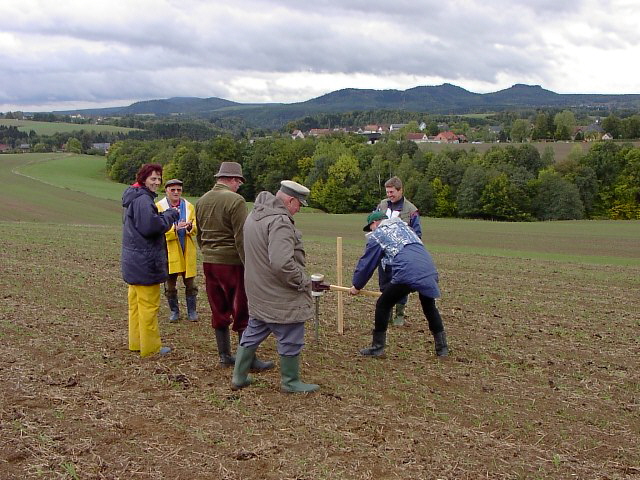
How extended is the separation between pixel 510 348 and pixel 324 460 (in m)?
4.49

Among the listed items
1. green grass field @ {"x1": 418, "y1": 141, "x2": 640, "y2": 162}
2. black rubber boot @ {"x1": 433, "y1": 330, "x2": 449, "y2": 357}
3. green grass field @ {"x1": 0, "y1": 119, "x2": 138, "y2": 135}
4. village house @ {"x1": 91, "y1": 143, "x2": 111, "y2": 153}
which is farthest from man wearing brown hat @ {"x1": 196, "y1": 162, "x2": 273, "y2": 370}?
green grass field @ {"x1": 0, "y1": 119, "x2": 138, "y2": 135}

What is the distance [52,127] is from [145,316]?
519 ft

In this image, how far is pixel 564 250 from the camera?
28.1 meters

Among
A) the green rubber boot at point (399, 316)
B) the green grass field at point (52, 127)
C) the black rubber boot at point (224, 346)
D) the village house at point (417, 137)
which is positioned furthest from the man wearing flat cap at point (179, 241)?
the green grass field at point (52, 127)

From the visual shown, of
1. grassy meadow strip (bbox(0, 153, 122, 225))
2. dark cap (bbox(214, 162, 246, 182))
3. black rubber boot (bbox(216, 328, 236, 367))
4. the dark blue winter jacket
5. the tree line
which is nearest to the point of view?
dark cap (bbox(214, 162, 246, 182))

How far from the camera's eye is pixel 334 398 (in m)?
6.32

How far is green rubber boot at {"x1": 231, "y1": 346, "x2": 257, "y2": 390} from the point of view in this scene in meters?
6.41

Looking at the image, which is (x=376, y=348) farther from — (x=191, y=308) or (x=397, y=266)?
(x=191, y=308)

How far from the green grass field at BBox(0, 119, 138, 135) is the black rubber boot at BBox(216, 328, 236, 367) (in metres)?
142

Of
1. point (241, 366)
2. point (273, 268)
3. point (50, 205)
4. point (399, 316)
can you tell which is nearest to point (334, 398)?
point (241, 366)

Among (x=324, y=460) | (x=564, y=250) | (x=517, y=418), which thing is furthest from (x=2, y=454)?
(x=564, y=250)

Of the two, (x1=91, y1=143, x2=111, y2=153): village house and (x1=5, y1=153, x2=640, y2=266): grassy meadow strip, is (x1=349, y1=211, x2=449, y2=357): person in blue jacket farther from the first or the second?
(x1=91, y1=143, x2=111, y2=153): village house

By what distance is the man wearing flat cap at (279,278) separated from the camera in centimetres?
600

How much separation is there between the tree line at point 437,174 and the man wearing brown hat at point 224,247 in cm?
6856
